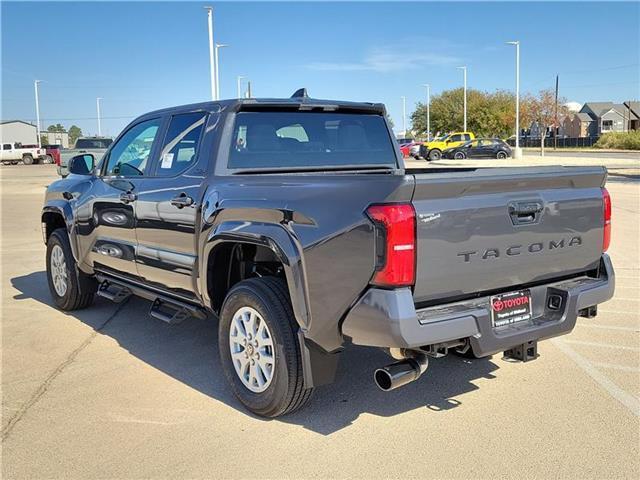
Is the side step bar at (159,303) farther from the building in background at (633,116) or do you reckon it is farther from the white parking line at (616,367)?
the building in background at (633,116)

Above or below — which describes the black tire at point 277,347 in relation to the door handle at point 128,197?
below

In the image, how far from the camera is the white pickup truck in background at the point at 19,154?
56.0m

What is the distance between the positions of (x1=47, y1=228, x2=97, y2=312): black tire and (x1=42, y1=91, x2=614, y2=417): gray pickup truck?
1.18 m

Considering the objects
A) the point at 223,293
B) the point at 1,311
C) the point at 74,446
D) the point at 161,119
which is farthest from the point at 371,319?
the point at 1,311

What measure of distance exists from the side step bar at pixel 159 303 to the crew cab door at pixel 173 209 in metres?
0.09

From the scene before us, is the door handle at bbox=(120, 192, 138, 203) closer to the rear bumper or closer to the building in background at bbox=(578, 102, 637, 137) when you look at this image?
the rear bumper

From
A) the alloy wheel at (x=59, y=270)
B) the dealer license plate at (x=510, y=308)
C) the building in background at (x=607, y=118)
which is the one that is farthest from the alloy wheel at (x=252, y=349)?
the building in background at (x=607, y=118)

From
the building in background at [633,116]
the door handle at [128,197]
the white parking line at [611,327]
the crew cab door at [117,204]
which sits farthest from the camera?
the building in background at [633,116]

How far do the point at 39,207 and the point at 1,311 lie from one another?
12.7 m

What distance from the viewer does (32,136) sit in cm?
8612

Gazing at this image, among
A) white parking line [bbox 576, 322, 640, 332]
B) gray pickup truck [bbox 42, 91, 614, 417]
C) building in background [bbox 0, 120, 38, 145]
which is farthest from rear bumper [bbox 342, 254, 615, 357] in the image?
building in background [bbox 0, 120, 38, 145]

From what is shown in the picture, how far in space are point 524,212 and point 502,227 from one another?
190 mm

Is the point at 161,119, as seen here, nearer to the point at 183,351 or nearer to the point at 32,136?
the point at 183,351

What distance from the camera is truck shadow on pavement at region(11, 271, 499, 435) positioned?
13.3ft
